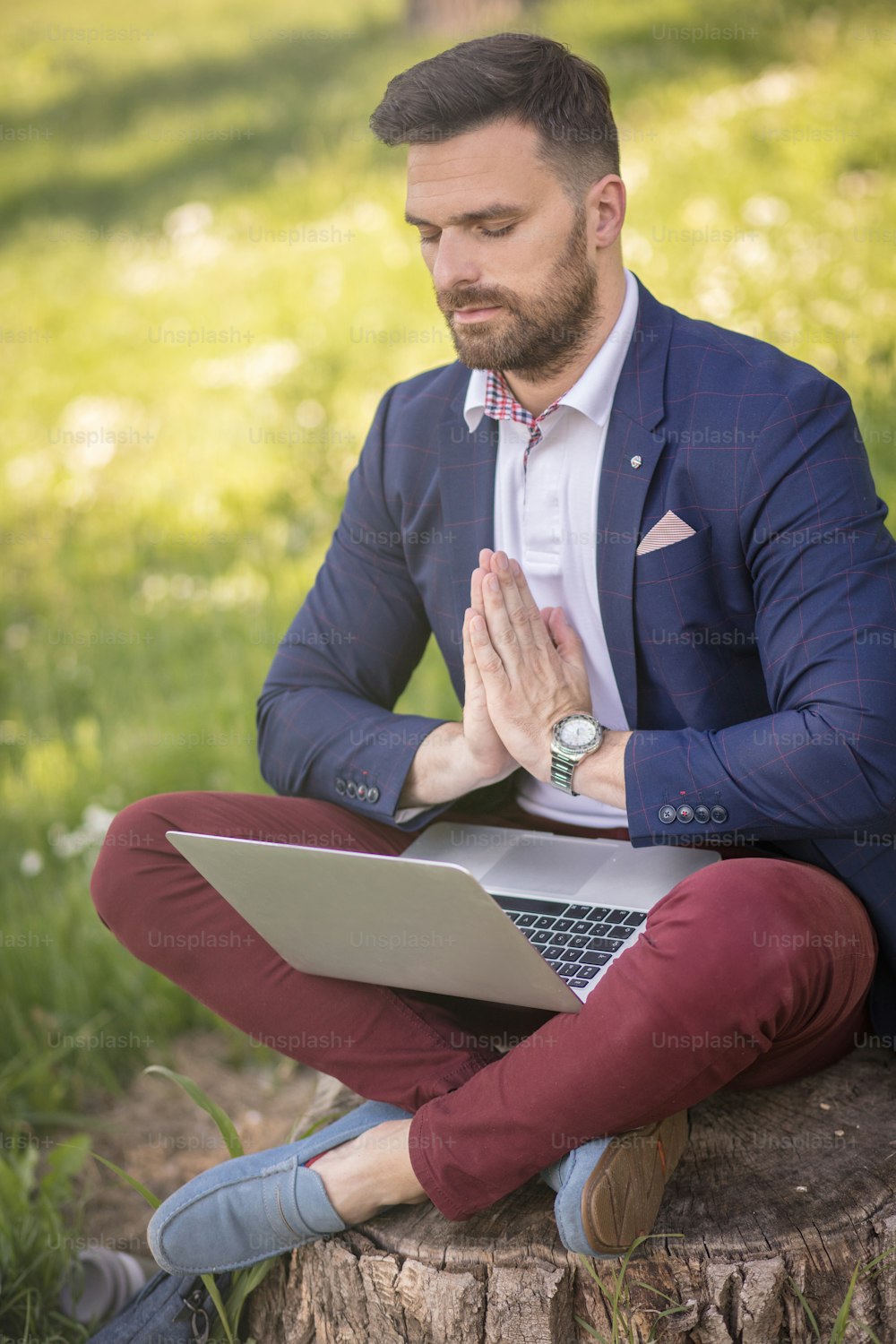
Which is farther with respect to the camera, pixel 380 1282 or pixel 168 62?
pixel 168 62

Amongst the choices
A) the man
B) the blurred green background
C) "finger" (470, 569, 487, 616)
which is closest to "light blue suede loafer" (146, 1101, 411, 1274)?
the man

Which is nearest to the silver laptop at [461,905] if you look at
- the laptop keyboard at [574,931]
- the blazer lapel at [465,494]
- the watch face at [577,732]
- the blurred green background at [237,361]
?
the laptop keyboard at [574,931]

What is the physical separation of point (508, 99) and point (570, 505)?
27.6 inches

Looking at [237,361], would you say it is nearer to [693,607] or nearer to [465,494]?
[465,494]

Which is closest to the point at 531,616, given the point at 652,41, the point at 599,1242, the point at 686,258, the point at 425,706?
the point at 599,1242

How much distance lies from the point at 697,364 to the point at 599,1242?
1.43 meters

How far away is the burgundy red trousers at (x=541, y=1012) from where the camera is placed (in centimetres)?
188

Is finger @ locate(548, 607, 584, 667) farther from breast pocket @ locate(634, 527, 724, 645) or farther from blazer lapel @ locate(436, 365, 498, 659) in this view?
blazer lapel @ locate(436, 365, 498, 659)

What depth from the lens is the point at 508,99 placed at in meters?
2.30

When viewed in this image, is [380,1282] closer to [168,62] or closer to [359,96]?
[359,96]

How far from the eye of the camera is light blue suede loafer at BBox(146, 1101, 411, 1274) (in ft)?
7.11

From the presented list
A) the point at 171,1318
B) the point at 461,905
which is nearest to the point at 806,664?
the point at 461,905

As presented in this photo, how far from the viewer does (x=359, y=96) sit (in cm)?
948

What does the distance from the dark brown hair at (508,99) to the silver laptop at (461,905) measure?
1.17 meters
